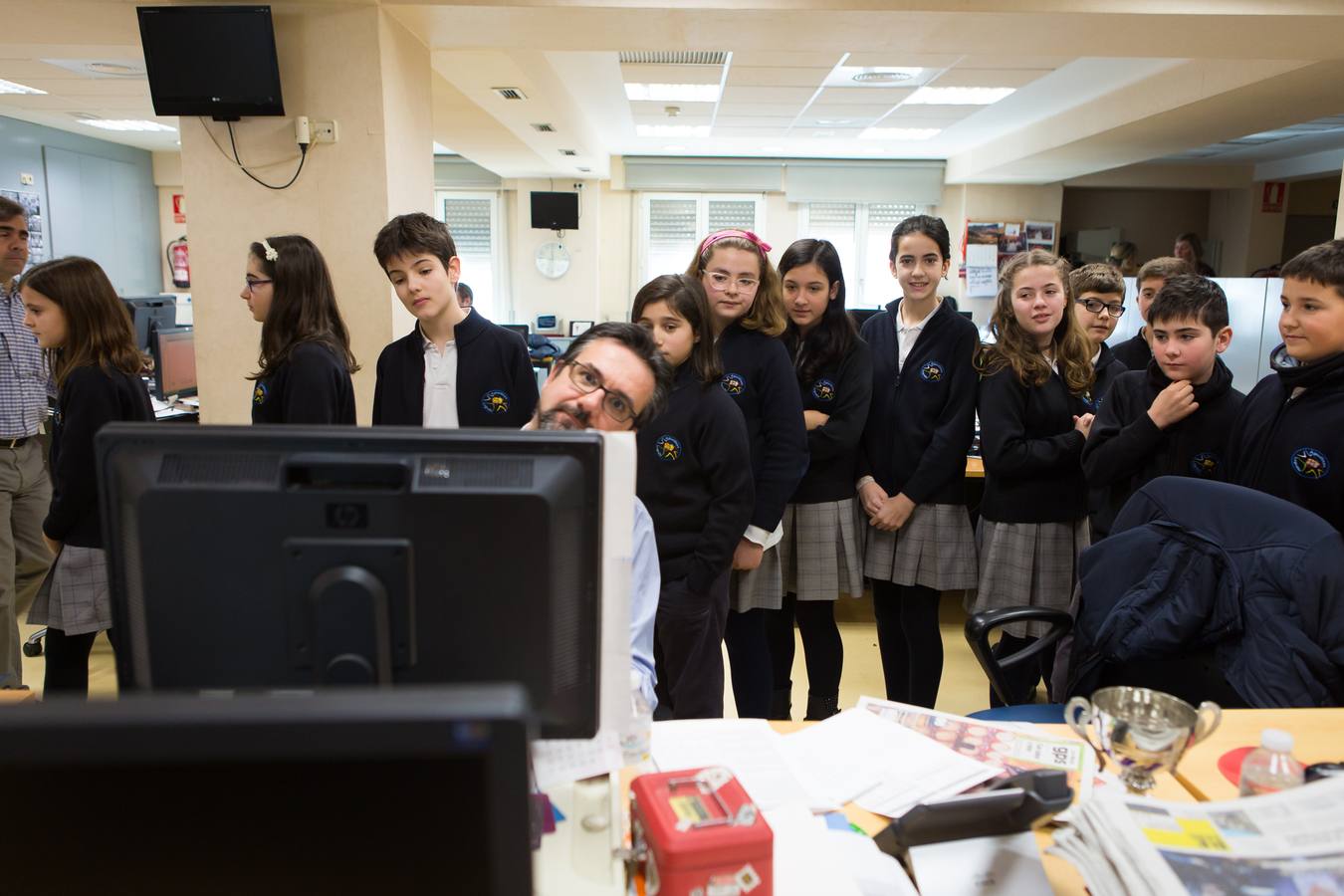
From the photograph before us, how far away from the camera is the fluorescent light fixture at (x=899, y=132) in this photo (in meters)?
7.75

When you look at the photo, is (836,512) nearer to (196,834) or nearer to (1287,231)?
(196,834)

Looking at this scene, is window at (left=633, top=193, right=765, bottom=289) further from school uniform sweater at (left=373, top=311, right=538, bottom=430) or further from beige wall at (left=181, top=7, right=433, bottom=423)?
school uniform sweater at (left=373, top=311, right=538, bottom=430)

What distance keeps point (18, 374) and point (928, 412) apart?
3.03m

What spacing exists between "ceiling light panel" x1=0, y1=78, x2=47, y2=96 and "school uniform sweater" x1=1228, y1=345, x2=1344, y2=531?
7570mm

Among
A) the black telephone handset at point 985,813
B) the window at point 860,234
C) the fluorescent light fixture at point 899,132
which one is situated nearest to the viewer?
the black telephone handset at point 985,813

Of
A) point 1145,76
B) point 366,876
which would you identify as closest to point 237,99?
point 366,876

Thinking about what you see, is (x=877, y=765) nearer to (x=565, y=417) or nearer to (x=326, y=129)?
(x=565, y=417)

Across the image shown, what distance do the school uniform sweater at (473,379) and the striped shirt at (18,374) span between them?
1.48 metres

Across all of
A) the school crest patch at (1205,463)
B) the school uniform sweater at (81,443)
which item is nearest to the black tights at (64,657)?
the school uniform sweater at (81,443)

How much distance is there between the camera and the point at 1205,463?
7.28 feet

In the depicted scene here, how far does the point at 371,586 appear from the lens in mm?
767

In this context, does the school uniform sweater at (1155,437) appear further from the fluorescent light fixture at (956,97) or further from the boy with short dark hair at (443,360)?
the fluorescent light fixture at (956,97)

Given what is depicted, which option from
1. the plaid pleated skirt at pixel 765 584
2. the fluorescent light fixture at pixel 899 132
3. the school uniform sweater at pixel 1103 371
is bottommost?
the plaid pleated skirt at pixel 765 584

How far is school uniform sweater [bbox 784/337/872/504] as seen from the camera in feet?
8.09
